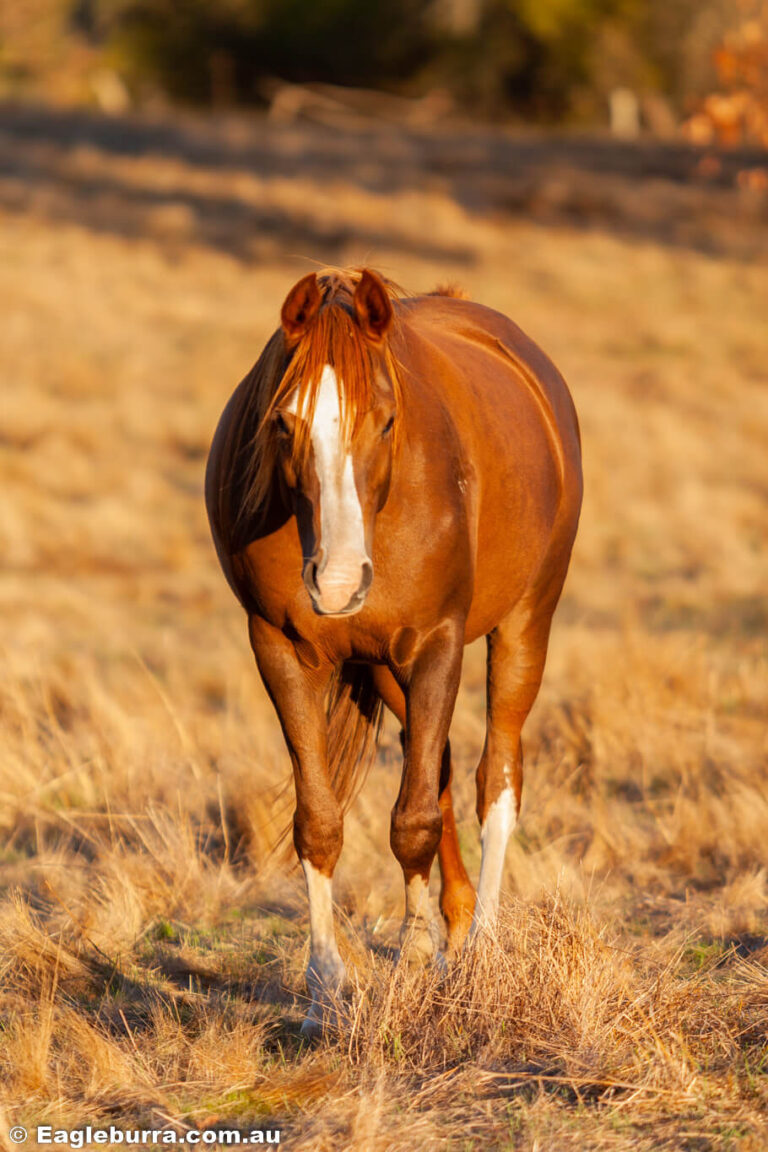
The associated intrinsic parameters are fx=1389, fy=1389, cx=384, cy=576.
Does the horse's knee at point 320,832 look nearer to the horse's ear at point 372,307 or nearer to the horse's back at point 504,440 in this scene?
the horse's back at point 504,440

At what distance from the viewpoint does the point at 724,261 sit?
72.4 feet

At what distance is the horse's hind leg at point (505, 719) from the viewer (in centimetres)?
436

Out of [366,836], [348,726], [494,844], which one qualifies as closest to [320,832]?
[348,726]

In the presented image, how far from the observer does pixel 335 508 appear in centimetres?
307

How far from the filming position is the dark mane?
124 inches

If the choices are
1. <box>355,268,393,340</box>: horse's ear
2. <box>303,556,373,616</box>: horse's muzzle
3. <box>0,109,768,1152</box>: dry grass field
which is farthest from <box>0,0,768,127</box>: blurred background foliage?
<box>303,556,373,616</box>: horse's muzzle

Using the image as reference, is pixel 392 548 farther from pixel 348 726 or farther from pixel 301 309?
pixel 348 726

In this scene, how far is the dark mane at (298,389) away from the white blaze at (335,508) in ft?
0.07

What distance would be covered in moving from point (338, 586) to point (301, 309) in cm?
69

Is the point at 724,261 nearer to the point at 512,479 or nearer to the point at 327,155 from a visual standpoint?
the point at 327,155

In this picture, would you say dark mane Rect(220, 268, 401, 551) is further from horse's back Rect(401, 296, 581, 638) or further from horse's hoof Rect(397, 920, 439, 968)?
horse's hoof Rect(397, 920, 439, 968)

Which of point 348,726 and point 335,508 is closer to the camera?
point 335,508

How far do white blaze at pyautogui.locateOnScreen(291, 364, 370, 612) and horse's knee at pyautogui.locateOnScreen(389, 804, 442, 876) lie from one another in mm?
851

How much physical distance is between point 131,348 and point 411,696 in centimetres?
1527
